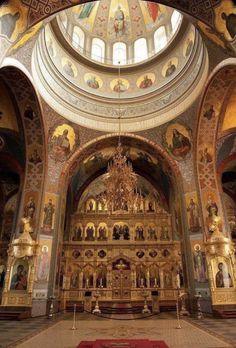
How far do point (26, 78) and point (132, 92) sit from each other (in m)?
8.07

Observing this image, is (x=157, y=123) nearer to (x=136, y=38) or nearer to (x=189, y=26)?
(x=189, y=26)

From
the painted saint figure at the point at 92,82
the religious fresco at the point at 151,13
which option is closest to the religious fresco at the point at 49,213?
the painted saint figure at the point at 92,82

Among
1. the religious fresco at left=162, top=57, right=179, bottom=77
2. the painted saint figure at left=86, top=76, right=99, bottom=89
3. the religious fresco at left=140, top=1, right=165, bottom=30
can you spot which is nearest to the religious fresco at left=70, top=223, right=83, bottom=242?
the painted saint figure at left=86, top=76, right=99, bottom=89

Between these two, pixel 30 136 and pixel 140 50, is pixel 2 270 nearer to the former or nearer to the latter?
pixel 30 136

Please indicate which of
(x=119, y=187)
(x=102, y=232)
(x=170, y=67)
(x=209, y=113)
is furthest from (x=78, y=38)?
(x=102, y=232)

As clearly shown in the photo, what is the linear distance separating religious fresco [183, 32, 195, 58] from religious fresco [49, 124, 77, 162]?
27.5 ft

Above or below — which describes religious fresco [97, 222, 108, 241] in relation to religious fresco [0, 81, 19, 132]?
below

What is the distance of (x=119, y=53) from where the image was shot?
19.1 m

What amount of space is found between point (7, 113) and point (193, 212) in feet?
38.9

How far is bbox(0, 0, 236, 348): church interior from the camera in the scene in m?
10.9

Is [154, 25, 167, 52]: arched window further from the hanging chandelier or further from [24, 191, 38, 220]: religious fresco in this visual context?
[24, 191, 38, 220]: religious fresco

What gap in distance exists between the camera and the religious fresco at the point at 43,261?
13144 mm

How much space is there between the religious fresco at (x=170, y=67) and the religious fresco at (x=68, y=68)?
19.9 feet

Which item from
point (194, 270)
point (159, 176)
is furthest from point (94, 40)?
point (194, 270)
